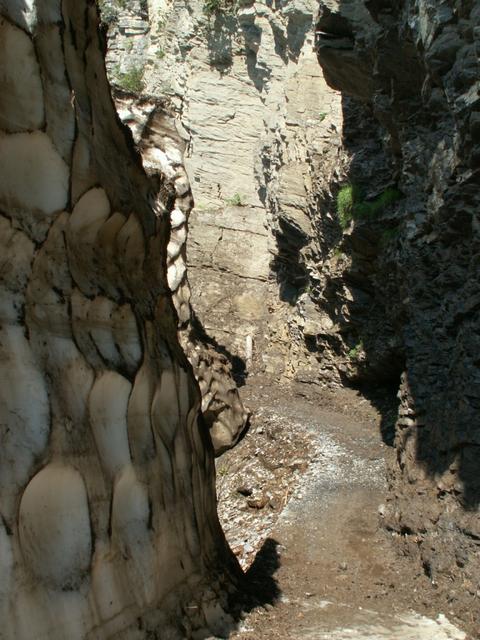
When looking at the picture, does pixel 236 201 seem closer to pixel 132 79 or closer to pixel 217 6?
pixel 132 79

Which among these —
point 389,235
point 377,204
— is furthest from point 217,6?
point 389,235

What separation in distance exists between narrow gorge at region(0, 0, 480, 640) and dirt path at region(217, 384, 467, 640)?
37 mm

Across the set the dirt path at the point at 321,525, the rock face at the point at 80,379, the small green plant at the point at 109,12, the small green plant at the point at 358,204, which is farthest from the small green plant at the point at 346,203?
the small green plant at the point at 109,12

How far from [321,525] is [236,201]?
1001 centimetres

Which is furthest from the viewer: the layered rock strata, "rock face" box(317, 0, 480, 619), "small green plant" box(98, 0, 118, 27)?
"small green plant" box(98, 0, 118, 27)

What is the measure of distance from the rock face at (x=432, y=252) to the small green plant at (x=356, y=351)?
120cm

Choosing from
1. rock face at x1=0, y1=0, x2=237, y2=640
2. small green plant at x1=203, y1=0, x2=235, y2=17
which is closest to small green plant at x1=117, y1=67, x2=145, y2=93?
small green plant at x1=203, y1=0, x2=235, y2=17

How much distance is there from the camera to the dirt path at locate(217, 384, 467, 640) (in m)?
4.21

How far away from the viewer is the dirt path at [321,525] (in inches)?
166

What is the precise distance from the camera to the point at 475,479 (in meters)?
5.40

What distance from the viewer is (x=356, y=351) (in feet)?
35.1

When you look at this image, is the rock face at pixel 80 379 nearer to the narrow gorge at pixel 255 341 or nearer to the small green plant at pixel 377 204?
the narrow gorge at pixel 255 341

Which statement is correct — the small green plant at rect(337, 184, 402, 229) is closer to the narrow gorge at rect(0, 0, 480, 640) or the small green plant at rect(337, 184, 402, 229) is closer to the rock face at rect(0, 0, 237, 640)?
the narrow gorge at rect(0, 0, 480, 640)

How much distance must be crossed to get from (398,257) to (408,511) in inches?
118
